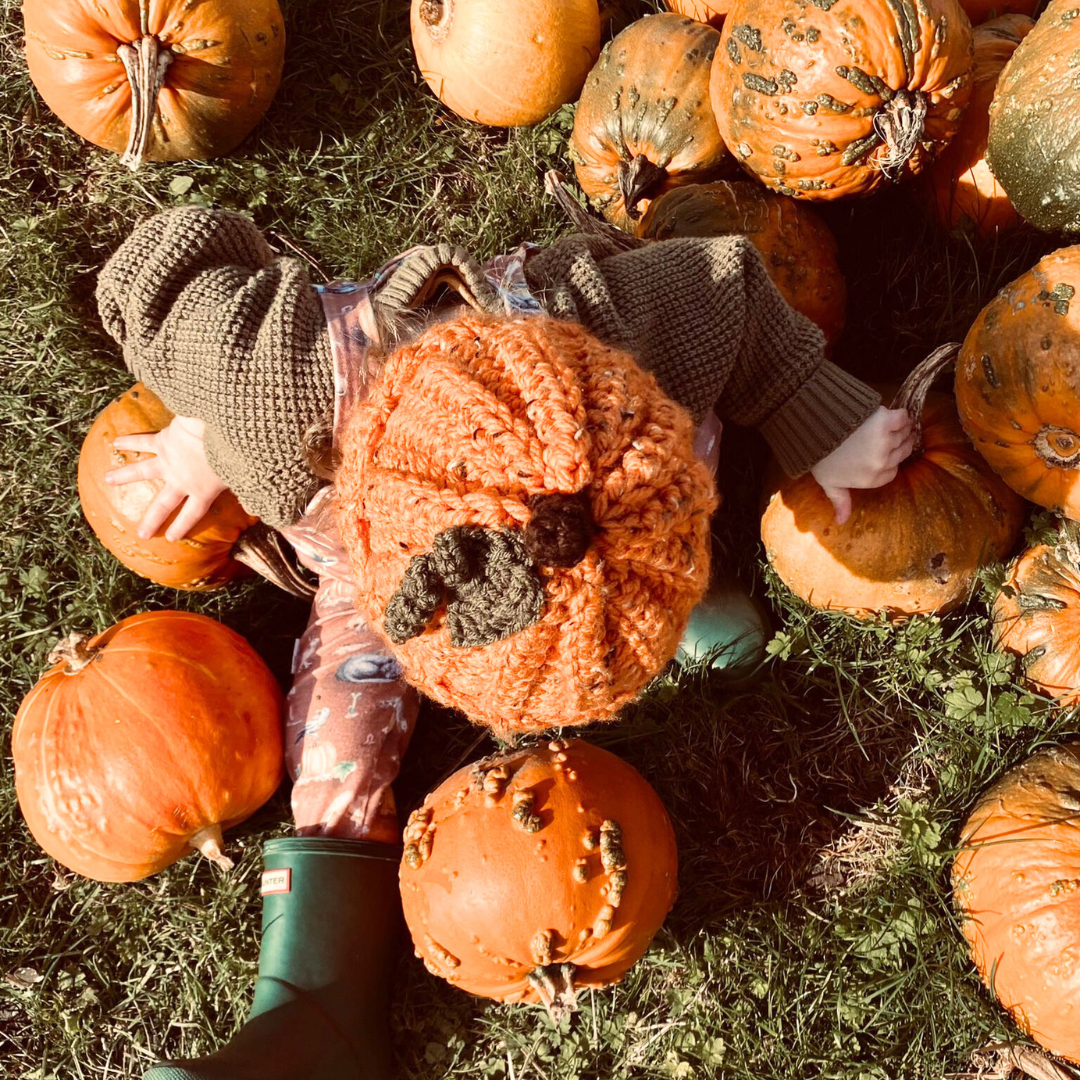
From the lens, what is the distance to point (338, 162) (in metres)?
3.32

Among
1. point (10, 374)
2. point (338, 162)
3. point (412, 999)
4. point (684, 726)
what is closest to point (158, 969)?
point (412, 999)

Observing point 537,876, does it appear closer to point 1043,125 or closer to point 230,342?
point 230,342

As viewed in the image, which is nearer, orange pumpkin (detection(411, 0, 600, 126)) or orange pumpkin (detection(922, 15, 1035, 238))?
orange pumpkin (detection(922, 15, 1035, 238))

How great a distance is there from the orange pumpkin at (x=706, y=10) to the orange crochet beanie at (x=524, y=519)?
5.32ft

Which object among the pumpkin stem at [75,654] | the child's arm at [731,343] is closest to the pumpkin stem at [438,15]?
the child's arm at [731,343]

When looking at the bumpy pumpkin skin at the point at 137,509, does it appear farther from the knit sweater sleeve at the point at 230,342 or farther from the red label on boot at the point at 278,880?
the red label on boot at the point at 278,880

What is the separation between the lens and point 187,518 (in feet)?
8.38

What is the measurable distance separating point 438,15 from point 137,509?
164 cm

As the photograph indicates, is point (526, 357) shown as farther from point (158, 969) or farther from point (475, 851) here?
point (158, 969)

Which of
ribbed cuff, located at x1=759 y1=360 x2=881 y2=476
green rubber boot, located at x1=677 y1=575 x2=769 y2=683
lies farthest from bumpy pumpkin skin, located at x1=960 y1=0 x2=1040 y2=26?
green rubber boot, located at x1=677 y1=575 x2=769 y2=683

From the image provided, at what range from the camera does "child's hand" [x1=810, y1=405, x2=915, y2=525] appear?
235 centimetres

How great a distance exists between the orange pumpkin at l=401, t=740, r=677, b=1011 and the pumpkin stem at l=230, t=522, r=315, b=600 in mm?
813

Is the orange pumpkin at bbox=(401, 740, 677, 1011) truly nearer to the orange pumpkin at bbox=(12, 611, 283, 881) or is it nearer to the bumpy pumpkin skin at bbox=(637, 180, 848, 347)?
the orange pumpkin at bbox=(12, 611, 283, 881)

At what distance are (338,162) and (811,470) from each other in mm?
1919
